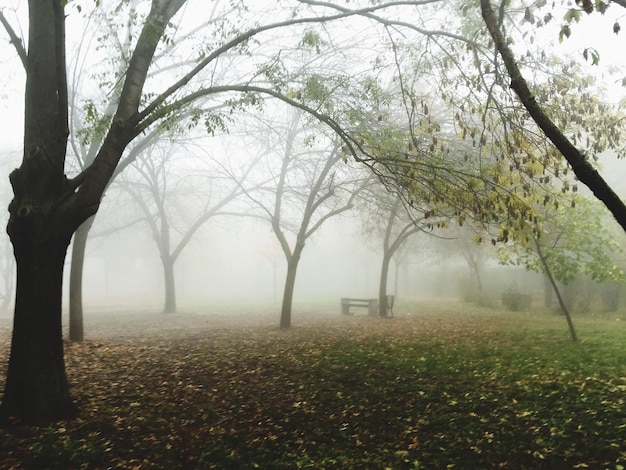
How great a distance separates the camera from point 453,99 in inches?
296

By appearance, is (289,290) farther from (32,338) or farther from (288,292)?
(32,338)

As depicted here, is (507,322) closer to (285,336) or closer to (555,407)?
(285,336)

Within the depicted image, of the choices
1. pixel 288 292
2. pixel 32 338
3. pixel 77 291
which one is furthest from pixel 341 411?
pixel 288 292

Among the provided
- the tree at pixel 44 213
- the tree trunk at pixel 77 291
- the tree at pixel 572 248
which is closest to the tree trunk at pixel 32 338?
the tree at pixel 44 213

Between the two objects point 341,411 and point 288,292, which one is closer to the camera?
point 341,411

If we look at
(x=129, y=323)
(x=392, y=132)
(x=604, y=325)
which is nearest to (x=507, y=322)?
(x=604, y=325)

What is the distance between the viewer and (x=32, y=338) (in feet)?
18.8

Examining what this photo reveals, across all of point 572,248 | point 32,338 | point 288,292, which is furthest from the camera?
point 288,292

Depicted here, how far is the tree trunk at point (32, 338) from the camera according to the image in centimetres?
571

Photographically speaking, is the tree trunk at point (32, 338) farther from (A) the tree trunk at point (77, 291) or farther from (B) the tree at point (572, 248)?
(B) the tree at point (572, 248)

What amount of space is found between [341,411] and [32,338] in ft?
13.0

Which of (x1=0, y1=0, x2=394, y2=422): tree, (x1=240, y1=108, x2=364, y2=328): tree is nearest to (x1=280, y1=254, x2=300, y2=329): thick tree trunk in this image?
(x1=240, y1=108, x2=364, y2=328): tree

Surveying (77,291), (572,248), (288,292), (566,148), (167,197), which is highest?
(167,197)

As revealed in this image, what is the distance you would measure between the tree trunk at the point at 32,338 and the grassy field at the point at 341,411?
308 millimetres
